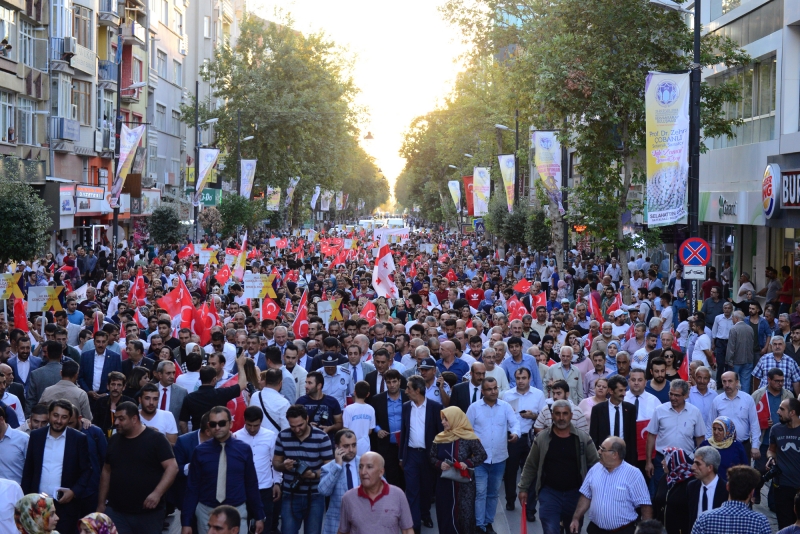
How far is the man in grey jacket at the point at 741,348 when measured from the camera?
52.2 ft

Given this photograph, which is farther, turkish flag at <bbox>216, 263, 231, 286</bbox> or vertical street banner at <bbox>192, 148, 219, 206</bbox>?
vertical street banner at <bbox>192, 148, 219, 206</bbox>

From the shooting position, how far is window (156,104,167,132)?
59.5m

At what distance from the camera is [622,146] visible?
2764 cm

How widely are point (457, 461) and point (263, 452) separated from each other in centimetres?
166

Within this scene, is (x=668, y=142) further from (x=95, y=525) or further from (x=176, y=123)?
(x=176, y=123)

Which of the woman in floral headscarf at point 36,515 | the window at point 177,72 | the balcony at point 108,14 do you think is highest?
the window at point 177,72

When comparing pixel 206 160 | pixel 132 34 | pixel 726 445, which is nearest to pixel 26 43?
pixel 206 160

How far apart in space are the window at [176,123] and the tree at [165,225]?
1987 centimetres

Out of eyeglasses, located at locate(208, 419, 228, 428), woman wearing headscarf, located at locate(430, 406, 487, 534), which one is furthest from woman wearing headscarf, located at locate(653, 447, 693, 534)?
eyeglasses, located at locate(208, 419, 228, 428)

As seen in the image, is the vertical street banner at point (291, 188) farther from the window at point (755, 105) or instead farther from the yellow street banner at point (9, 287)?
the yellow street banner at point (9, 287)

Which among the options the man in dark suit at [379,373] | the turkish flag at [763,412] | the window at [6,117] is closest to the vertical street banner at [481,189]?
the window at [6,117]

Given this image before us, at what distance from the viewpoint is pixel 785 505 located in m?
9.11

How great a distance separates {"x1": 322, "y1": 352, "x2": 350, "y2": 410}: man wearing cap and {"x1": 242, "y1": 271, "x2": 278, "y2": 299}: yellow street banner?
8.68 m

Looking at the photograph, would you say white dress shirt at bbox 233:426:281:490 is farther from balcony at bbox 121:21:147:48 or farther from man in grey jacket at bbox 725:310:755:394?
balcony at bbox 121:21:147:48
